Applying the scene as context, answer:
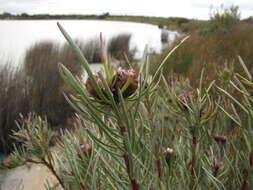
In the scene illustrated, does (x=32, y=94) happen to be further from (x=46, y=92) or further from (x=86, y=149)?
(x=86, y=149)

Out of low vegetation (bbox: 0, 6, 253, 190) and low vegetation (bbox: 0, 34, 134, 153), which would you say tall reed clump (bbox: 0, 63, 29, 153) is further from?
low vegetation (bbox: 0, 6, 253, 190)

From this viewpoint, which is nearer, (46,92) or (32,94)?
(32,94)

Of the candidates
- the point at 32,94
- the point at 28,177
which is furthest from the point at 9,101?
the point at 28,177

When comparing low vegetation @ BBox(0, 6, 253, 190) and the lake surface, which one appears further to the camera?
the lake surface

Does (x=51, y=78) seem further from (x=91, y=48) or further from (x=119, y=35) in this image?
(x=119, y=35)

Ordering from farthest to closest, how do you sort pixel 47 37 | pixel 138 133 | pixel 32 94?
1. pixel 47 37
2. pixel 32 94
3. pixel 138 133

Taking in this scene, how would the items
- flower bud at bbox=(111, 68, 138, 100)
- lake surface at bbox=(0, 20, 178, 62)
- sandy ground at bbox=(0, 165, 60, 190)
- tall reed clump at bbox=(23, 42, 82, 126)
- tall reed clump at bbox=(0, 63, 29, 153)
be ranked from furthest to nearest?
lake surface at bbox=(0, 20, 178, 62), tall reed clump at bbox=(23, 42, 82, 126), tall reed clump at bbox=(0, 63, 29, 153), sandy ground at bbox=(0, 165, 60, 190), flower bud at bbox=(111, 68, 138, 100)

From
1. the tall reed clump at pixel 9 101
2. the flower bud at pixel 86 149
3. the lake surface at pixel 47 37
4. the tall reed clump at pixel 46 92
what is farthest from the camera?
the lake surface at pixel 47 37

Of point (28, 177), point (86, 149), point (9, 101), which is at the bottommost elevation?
point (28, 177)

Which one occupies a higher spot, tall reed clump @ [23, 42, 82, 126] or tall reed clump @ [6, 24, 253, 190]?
tall reed clump @ [6, 24, 253, 190]

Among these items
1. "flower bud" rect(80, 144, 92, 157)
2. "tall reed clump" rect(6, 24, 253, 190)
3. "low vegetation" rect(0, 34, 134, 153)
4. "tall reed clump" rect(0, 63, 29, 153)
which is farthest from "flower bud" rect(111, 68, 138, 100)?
"tall reed clump" rect(0, 63, 29, 153)

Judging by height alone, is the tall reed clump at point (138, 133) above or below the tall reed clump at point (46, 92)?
above

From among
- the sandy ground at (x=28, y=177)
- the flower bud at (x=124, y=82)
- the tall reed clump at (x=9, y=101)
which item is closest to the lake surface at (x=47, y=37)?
the flower bud at (x=124, y=82)

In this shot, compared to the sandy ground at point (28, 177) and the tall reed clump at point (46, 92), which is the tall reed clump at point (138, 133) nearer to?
the sandy ground at point (28, 177)
